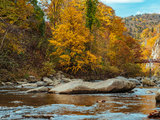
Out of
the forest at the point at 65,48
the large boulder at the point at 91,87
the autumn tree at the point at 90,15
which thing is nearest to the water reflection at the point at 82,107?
the large boulder at the point at 91,87

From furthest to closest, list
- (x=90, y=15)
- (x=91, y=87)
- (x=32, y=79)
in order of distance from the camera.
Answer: (x=90, y=15)
(x=32, y=79)
(x=91, y=87)

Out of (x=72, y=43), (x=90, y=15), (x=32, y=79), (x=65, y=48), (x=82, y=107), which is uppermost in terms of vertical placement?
(x=90, y=15)

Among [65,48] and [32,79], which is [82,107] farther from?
[65,48]

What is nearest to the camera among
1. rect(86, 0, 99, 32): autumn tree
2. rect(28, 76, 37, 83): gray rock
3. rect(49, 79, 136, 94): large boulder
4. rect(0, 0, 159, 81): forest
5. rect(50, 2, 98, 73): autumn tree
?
rect(49, 79, 136, 94): large boulder

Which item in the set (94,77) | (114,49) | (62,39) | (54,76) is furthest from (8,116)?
(114,49)

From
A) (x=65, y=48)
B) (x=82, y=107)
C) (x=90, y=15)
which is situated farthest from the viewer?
(x=90, y=15)

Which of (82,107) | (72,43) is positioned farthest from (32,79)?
(82,107)

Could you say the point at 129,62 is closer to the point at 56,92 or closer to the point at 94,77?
the point at 94,77

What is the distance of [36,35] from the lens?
69.7 ft

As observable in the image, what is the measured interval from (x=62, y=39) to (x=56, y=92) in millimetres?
11305

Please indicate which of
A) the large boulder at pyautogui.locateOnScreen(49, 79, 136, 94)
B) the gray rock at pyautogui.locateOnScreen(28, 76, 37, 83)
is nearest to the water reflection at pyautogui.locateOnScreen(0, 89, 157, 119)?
the large boulder at pyautogui.locateOnScreen(49, 79, 136, 94)

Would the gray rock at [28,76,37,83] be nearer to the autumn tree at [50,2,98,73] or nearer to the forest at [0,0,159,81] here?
the forest at [0,0,159,81]

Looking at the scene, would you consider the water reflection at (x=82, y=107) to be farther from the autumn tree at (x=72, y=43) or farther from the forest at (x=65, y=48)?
the autumn tree at (x=72, y=43)

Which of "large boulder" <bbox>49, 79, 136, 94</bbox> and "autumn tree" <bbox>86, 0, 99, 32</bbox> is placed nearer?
"large boulder" <bbox>49, 79, 136, 94</bbox>
